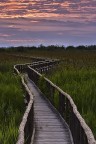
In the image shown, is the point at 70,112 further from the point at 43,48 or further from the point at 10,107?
the point at 43,48

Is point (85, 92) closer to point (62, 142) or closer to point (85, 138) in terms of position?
point (62, 142)

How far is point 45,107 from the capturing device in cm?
1494

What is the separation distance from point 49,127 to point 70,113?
0.76 meters

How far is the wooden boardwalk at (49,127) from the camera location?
10241mm

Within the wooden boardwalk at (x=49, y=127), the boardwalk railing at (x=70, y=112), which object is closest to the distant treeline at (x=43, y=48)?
the boardwalk railing at (x=70, y=112)

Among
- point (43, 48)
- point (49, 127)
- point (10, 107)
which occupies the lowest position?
point (43, 48)

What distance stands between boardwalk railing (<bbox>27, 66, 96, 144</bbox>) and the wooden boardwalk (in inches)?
7.4

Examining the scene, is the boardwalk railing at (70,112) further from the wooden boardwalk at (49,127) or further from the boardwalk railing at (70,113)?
the wooden boardwalk at (49,127)

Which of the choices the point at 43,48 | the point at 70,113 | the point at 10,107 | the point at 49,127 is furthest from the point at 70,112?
the point at 43,48

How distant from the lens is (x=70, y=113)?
1123 centimetres

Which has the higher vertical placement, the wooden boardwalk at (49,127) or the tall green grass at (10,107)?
the tall green grass at (10,107)

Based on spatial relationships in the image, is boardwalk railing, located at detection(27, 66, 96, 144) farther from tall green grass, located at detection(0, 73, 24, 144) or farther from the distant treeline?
the distant treeline

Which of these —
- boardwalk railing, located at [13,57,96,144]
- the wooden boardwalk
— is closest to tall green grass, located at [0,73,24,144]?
the wooden boardwalk

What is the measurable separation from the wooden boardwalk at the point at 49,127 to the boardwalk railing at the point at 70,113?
19 centimetres
